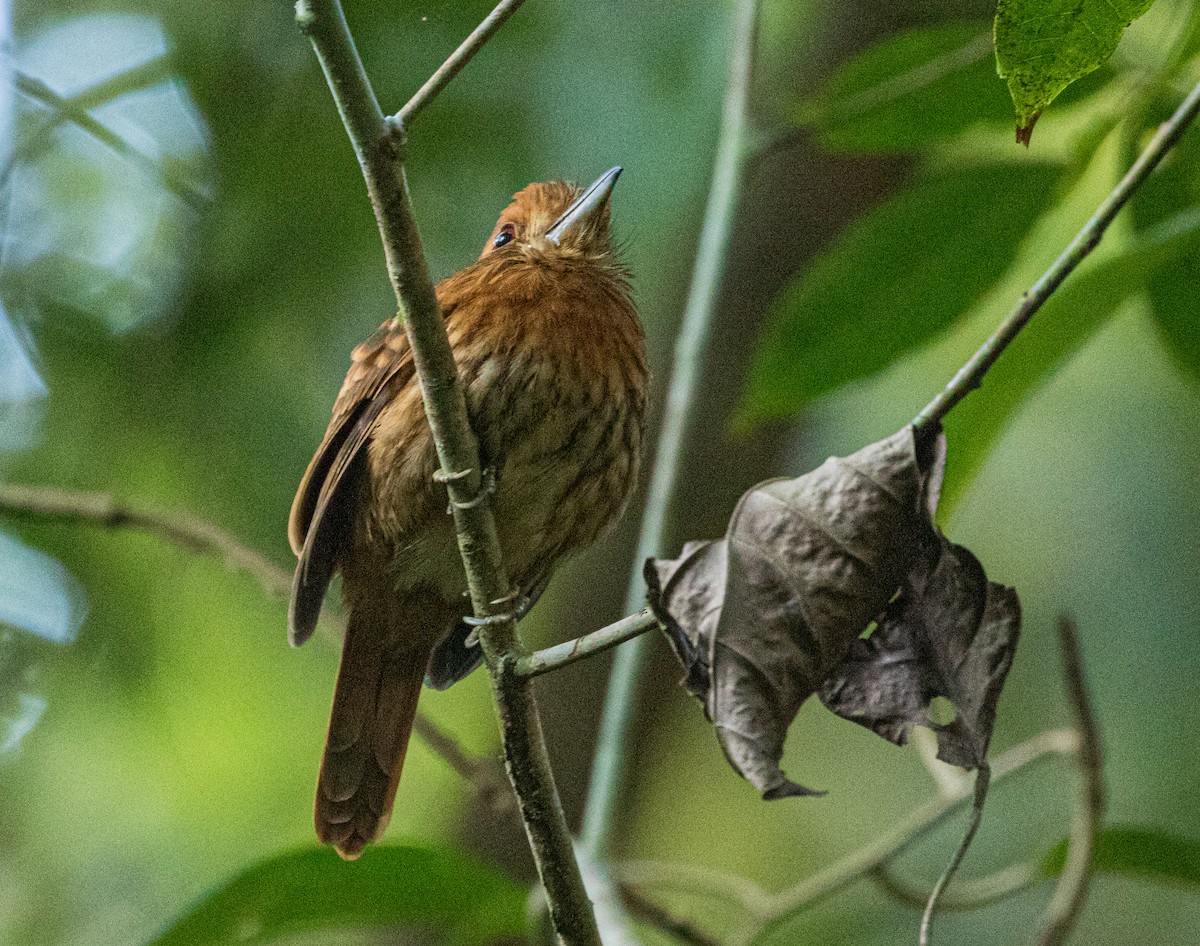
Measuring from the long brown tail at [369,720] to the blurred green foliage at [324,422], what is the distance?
44cm

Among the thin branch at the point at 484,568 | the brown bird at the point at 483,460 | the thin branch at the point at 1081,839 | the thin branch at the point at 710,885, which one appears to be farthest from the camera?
the thin branch at the point at 710,885

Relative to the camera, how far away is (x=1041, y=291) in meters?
1.17

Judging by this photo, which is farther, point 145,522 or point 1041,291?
point 145,522

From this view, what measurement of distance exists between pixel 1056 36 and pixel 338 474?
154 cm

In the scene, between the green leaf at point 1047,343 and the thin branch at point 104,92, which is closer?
the green leaf at point 1047,343

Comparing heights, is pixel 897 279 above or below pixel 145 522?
below

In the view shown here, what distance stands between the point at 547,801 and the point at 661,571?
0.38 metres

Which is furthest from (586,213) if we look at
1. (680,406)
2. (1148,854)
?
(1148,854)

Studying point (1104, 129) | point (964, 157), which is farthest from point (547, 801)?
point (964, 157)

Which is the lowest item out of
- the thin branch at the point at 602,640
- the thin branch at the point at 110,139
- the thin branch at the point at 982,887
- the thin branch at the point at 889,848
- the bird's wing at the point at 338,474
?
the thin branch at the point at 982,887

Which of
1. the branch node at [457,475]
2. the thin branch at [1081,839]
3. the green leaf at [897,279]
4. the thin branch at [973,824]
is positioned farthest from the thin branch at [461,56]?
the thin branch at [1081,839]

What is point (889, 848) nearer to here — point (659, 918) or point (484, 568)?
point (659, 918)

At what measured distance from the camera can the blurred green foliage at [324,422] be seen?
11.0 feet

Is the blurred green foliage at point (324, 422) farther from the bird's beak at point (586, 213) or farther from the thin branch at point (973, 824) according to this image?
the thin branch at point (973, 824)
